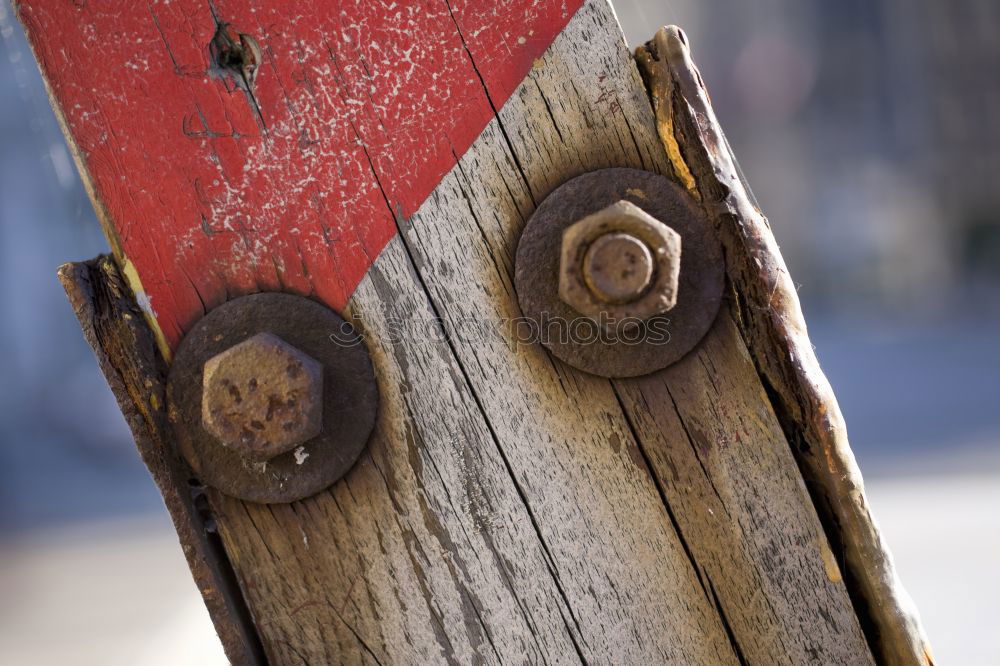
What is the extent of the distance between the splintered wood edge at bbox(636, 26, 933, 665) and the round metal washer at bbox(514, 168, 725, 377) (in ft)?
0.09

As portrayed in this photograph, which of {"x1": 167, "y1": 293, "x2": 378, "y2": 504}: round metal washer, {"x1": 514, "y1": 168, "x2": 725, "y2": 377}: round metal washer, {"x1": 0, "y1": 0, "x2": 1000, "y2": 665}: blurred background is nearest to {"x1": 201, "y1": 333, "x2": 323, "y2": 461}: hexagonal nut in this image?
{"x1": 167, "y1": 293, "x2": 378, "y2": 504}: round metal washer

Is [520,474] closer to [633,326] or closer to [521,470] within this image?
[521,470]

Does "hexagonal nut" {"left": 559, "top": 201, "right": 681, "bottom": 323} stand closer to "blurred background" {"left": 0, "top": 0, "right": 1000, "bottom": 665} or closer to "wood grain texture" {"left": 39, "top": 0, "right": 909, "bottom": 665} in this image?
"wood grain texture" {"left": 39, "top": 0, "right": 909, "bottom": 665}

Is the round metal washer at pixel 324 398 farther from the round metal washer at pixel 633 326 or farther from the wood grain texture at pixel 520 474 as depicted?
the round metal washer at pixel 633 326

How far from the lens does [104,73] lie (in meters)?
0.99

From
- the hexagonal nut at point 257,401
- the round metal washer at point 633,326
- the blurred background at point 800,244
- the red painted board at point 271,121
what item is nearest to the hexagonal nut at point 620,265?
the round metal washer at point 633,326

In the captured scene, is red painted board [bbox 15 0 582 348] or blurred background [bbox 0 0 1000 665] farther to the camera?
blurred background [bbox 0 0 1000 665]

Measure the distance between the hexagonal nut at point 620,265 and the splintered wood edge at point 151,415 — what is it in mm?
518

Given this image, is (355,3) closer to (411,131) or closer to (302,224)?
(411,131)

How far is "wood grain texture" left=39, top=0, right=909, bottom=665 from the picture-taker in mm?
1016

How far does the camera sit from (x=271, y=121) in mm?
1005

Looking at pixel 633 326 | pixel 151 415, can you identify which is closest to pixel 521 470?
pixel 633 326

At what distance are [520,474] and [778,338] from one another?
1.18ft

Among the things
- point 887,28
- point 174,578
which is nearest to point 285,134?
point 174,578
